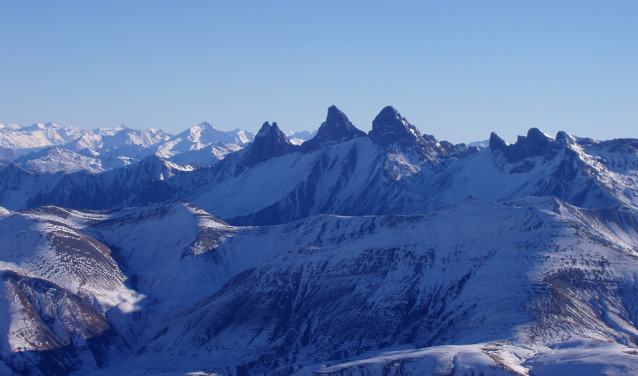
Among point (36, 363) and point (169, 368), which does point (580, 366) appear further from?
point (36, 363)

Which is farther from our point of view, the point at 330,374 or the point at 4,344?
the point at 4,344

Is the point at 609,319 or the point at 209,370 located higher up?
the point at 609,319

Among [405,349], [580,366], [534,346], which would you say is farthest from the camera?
[405,349]

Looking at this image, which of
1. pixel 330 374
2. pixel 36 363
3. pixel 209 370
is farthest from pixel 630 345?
A: pixel 36 363

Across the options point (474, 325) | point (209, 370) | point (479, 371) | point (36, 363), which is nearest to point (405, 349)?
point (474, 325)

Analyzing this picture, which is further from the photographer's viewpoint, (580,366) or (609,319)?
(609,319)

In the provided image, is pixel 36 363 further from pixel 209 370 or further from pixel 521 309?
pixel 521 309

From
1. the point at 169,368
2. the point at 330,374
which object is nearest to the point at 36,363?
the point at 169,368

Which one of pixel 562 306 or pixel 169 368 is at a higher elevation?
pixel 562 306

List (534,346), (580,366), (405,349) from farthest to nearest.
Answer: (405,349)
(534,346)
(580,366)
